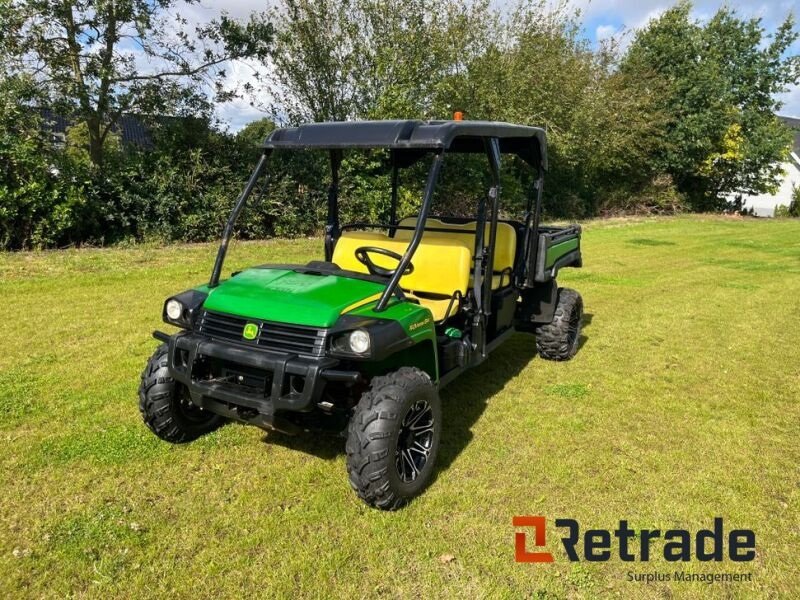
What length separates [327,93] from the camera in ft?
47.3

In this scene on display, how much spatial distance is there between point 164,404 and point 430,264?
6.21 ft

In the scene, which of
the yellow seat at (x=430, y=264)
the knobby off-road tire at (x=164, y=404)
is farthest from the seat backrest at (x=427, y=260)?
the knobby off-road tire at (x=164, y=404)

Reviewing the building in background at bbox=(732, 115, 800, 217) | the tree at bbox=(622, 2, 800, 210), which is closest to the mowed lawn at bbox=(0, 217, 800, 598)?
the tree at bbox=(622, 2, 800, 210)

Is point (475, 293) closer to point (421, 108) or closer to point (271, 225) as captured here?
point (271, 225)

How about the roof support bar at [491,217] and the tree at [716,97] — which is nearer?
the roof support bar at [491,217]

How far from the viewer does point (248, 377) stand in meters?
3.09

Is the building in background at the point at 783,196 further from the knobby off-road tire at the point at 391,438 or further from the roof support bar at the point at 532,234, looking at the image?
the knobby off-road tire at the point at 391,438

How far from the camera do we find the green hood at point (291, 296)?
3041mm

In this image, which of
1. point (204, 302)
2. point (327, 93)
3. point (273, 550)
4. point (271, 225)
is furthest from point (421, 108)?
point (273, 550)

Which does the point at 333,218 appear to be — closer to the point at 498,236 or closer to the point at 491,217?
the point at 498,236

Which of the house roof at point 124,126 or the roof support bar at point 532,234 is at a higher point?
the house roof at point 124,126

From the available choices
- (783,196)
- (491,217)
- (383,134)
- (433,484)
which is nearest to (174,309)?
(383,134)

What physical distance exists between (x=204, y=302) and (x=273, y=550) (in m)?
1.38

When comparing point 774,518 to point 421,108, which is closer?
point 774,518
